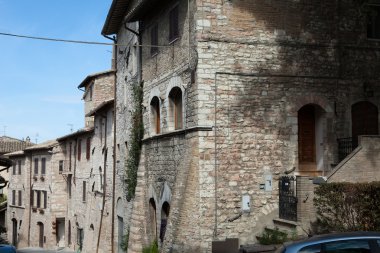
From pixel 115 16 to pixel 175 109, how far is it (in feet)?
30.2

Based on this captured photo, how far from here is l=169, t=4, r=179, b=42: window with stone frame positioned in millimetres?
15859

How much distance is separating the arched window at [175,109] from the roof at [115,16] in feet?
24.2

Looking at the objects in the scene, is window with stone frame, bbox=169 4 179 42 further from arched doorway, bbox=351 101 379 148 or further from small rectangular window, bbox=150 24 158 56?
arched doorway, bbox=351 101 379 148

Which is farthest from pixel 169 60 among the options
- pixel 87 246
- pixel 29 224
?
pixel 29 224

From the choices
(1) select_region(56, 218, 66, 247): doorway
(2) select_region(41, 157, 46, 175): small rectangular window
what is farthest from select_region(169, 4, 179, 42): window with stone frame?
(2) select_region(41, 157, 46, 175): small rectangular window

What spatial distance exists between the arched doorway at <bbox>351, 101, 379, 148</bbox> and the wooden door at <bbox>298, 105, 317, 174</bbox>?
1234 mm

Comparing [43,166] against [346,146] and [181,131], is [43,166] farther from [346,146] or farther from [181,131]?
[346,146]

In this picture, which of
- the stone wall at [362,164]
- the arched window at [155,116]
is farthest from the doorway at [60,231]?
the stone wall at [362,164]

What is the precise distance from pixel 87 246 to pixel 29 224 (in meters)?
14.1

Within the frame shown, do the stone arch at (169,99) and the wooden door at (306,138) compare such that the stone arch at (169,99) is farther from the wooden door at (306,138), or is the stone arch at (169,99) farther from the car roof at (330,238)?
the car roof at (330,238)

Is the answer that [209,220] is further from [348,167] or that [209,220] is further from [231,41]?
[231,41]

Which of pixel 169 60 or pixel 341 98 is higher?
pixel 169 60

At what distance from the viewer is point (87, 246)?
2995 cm

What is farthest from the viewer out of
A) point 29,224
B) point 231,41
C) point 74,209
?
point 29,224
